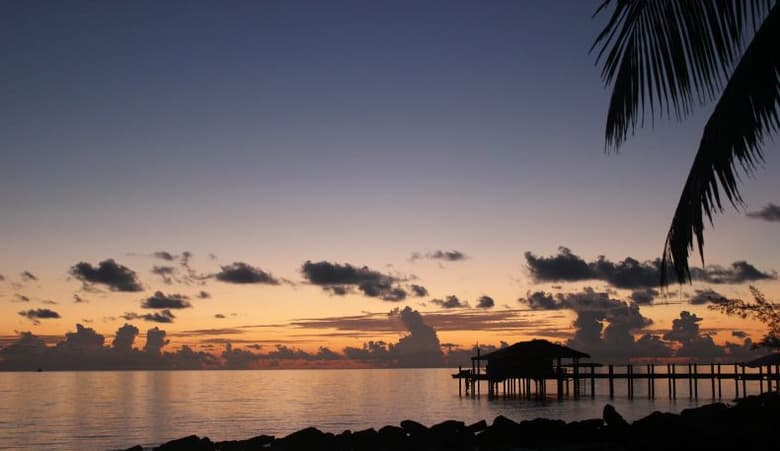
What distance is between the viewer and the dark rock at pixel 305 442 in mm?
25875

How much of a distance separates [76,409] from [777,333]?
73593 millimetres

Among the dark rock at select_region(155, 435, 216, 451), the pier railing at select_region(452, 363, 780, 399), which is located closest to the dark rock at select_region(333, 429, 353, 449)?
the dark rock at select_region(155, 435, 216, 451)

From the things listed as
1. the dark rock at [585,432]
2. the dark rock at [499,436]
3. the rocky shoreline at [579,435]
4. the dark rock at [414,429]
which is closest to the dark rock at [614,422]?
the rocky shoreline at [579,435]

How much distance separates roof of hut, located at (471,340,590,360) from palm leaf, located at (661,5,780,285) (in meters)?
62.0

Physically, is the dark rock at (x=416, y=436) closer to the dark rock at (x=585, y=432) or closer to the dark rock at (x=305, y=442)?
the dark rock at (x=305, y=442)

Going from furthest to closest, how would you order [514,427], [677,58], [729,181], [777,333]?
[777,333]
[514,427]
[729,181]
[677,58]

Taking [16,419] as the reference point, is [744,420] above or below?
above

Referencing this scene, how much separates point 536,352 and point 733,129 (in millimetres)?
62976

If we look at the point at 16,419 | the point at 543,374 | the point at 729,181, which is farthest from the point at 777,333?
the point at 16,419

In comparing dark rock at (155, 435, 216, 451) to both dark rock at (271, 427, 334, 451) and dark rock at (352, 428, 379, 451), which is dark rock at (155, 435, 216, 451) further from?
dark rock at (352, 428, 379, 451)

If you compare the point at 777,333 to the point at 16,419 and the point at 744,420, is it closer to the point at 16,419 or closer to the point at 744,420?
the point at 744,420

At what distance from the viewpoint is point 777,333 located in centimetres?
3475

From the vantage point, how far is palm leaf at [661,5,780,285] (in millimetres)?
6656

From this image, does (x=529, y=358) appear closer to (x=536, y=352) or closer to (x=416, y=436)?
(x=536, y=352)
